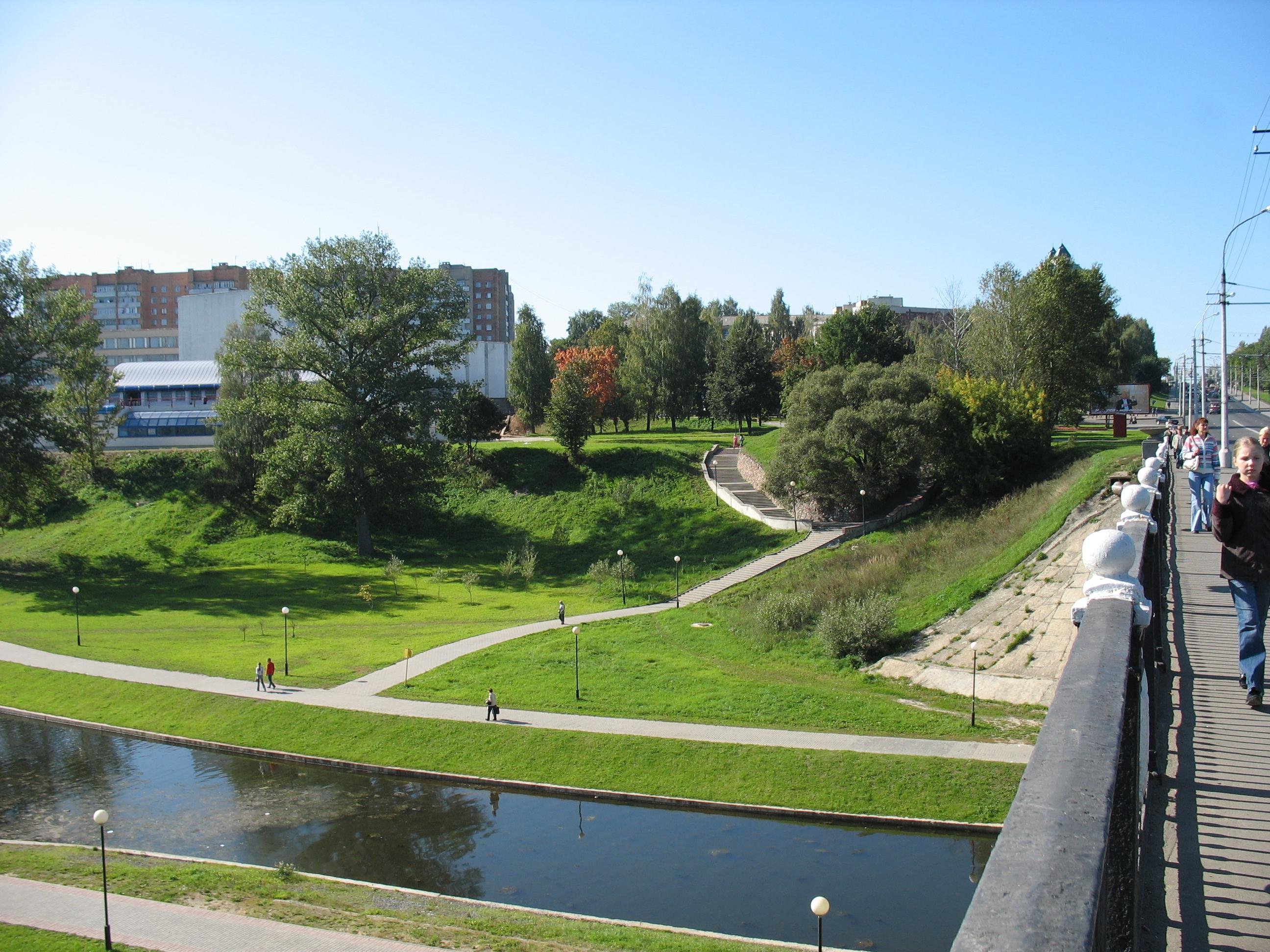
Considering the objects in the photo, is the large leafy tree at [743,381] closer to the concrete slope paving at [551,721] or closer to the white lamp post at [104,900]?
the concrete slope paving at [551,721]

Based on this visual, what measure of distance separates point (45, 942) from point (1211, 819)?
1808cm

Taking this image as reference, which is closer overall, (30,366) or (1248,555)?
(1248,555)

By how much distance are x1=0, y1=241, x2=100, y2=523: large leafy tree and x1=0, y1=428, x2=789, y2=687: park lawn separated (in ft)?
16.9

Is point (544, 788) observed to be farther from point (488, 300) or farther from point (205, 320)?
point (488, 300)

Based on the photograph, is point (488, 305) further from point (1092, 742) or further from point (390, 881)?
point (1092, 742)

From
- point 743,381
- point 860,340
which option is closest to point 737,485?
point 743,381

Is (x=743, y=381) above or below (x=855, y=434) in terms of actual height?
above

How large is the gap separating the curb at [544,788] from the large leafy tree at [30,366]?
2209 centimetres

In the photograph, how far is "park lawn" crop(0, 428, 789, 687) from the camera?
37031 millimetres

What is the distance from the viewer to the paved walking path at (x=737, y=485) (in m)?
50.3

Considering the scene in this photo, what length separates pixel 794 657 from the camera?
104 feet

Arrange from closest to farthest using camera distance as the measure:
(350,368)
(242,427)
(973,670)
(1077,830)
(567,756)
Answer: (1077,830), (567,756), (973,670), (350,368), (242,427)

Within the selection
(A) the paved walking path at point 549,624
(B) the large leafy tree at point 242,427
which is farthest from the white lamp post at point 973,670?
(B) the large leafy tree at point 242,427

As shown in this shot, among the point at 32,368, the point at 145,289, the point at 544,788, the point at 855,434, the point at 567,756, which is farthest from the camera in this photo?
the point at 145,289
